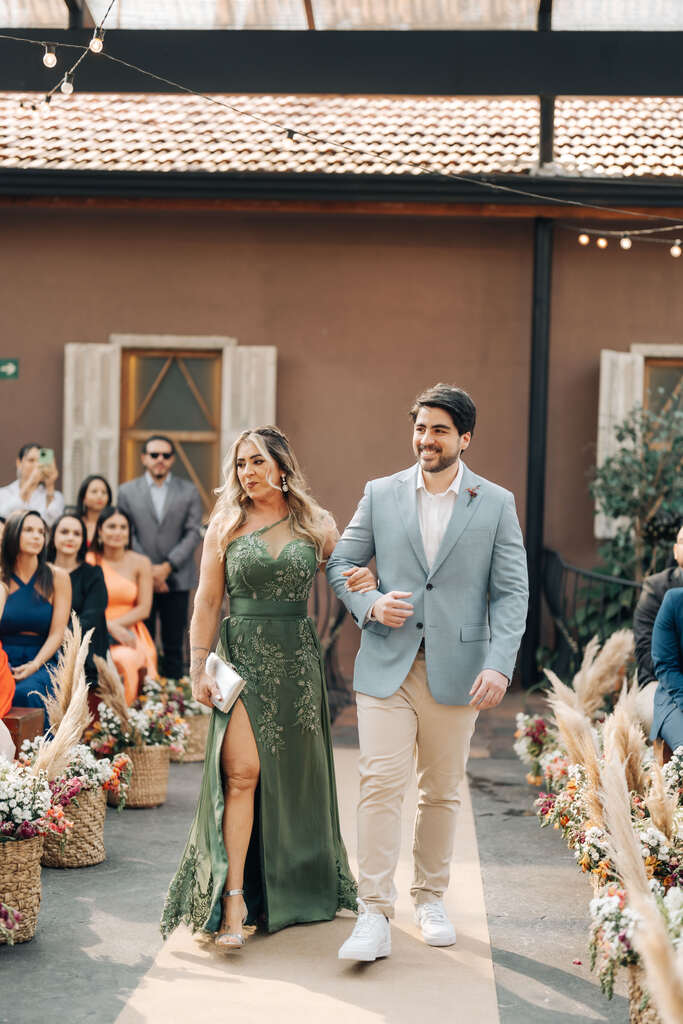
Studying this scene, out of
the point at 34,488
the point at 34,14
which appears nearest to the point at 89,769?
the point at 34,488

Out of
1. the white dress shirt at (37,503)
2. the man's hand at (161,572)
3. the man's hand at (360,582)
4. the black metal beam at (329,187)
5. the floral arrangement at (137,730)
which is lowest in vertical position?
the floral arrangement at (137,730)

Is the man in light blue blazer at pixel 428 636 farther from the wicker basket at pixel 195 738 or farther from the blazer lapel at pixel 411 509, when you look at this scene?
the wicker basket at pixel 195 738

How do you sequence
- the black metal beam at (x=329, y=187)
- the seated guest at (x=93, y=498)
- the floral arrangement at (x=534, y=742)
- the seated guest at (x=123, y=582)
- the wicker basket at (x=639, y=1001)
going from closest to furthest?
the wicker basket at (x=639, y=1001) < the floral arrangement at (x=534, y=742) < the seated guest at (x=123, y=582) < the seated guest at (x=93, y=498) < the black metal beam at (x=329, y=187)

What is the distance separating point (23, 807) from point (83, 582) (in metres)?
2.61

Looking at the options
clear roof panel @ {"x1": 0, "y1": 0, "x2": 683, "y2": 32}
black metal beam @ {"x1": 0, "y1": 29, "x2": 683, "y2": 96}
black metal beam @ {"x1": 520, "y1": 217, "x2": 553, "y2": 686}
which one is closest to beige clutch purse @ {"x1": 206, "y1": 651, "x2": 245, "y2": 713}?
black metal beam @ {"x1": 0, "y1": 29, "x2": 683, "y2": 96}

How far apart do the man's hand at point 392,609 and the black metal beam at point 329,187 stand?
18.3 feet

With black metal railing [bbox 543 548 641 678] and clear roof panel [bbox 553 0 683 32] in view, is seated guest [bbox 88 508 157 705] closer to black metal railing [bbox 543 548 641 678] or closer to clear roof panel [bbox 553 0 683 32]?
black metal railing [bbox 543 548 641 678]

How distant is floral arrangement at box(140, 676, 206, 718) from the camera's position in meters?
6.98

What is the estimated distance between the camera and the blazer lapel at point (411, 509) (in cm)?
445

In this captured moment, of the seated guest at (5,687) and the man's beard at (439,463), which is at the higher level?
the man's beard at (439,463)

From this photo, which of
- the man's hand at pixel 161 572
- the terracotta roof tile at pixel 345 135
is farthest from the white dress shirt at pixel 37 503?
the terracotta roof tile at pixel 345 135

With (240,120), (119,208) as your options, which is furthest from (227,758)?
(240,120)

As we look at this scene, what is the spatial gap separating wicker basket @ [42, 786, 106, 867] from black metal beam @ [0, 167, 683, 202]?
5.32m

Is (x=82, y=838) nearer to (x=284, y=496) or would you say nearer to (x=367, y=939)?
(x=367, y=939)
